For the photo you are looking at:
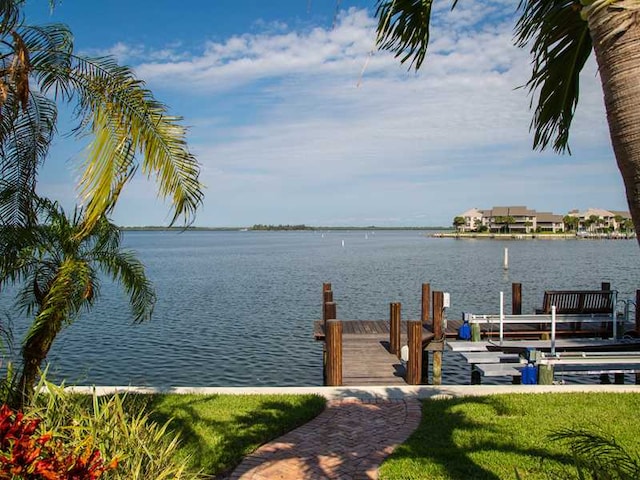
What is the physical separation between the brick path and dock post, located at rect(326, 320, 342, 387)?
205 cm

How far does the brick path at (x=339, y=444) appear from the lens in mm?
6273

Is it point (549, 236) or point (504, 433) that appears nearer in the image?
point (504, 433)

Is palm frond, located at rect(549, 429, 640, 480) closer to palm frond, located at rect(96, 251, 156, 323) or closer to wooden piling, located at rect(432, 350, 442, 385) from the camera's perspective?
palm frond, located at rect(96, 251, 156, 323)

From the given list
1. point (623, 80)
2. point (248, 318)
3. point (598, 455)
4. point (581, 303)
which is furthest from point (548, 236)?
point (623, 80)

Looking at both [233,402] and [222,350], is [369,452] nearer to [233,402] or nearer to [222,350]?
[233,402]

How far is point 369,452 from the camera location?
691 centimetres

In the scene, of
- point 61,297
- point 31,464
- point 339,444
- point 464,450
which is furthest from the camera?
point 339,444

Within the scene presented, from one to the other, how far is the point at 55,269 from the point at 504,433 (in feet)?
20.9

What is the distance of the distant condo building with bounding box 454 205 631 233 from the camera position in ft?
547

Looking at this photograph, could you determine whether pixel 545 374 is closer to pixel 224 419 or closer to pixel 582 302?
pixel 224 419

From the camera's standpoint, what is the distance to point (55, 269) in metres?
7.32

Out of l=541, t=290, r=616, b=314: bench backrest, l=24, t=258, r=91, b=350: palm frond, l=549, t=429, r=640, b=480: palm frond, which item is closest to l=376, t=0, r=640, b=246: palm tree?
l=549, t=429, r=640, b=480: palm frond

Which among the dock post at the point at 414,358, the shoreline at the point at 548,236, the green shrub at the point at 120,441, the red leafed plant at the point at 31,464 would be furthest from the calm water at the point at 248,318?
the shoreline at the point at 548,236

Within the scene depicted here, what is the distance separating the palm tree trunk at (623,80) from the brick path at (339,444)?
476cm
